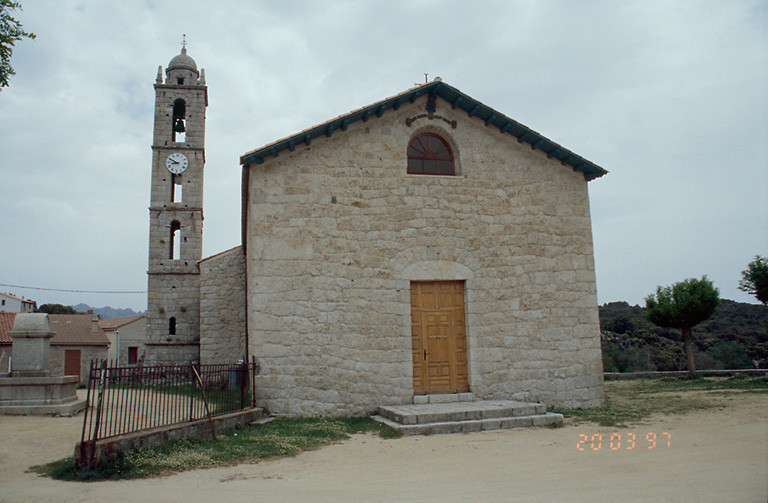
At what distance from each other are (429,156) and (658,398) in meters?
7.94

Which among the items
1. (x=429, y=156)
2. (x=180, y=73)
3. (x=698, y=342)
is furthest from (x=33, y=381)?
(x=698, y=342)

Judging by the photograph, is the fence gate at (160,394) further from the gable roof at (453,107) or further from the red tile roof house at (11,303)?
the red tile roof house at (11,303)

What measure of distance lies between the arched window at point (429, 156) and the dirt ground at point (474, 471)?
5.50 meters

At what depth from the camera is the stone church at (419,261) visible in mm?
9695

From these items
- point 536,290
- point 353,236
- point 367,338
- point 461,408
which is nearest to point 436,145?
point 353,236

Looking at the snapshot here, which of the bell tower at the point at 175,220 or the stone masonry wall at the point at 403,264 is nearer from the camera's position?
the stone masonry wall at the point at 403,264

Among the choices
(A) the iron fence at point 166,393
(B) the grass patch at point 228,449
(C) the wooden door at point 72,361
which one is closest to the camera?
(B) the grass patch at point 228,449

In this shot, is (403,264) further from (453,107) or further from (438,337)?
(453,107)

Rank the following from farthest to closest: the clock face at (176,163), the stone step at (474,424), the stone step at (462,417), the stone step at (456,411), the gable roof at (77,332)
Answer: the gable roof at (77,332)
the clock face at (176,163)
the stone step at (456,411)
the stone step at (462,417)
the stone step at (474,424)

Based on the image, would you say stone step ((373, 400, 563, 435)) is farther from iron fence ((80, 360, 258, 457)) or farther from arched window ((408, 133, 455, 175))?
arched window ((408, 133, 455, 175))

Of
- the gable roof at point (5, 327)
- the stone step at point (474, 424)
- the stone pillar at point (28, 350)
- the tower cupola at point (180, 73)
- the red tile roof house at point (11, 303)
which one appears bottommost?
the stone step at point (474, 424)

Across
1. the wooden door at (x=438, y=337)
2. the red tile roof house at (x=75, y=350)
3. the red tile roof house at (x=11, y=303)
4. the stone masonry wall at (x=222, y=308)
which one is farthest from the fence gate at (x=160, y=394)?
the red tile roof house at (x=11, y=303)

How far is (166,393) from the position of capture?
715 centimetres

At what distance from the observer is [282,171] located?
10133mm
